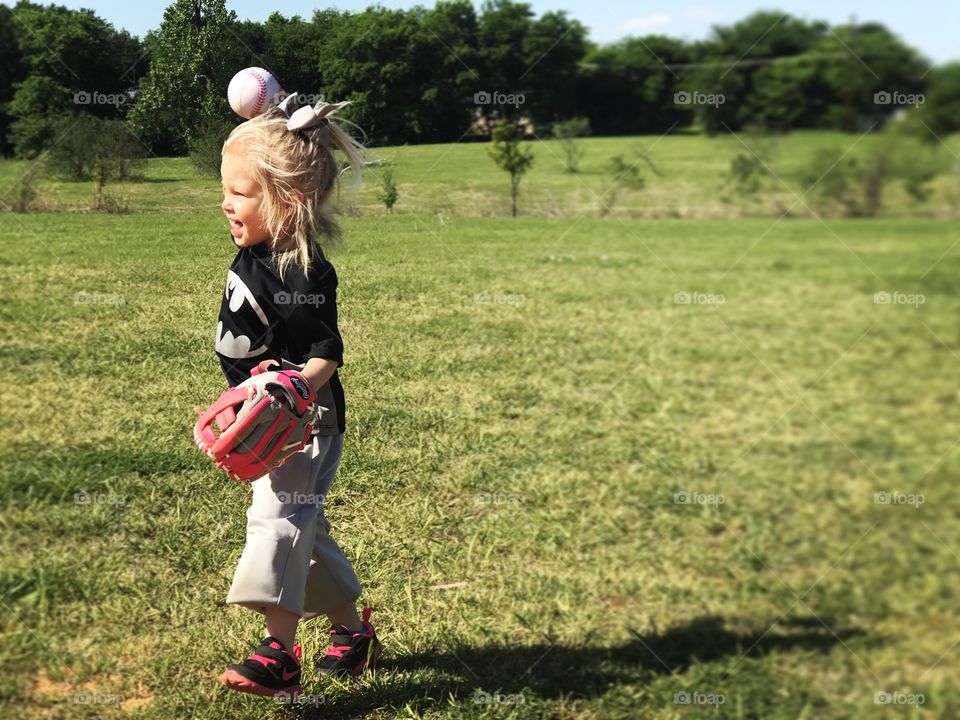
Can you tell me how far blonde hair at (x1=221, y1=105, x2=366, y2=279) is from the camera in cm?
219

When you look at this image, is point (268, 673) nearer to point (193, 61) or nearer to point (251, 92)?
point (251, 92)

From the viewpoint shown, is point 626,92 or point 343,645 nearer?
point 343,645

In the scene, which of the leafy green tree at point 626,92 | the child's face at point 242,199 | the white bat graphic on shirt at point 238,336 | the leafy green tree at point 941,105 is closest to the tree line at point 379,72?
the leafy green tree at point 941,105

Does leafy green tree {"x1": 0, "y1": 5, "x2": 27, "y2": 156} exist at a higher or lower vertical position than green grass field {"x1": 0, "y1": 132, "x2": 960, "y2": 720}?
higher

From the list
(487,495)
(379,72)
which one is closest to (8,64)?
(379,72)

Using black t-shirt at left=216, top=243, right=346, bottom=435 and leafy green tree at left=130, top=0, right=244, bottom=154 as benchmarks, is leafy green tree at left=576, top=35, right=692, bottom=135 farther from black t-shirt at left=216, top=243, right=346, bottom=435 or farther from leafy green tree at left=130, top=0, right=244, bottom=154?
black t-shirt at left=216, top=243, right=346, bottom=435

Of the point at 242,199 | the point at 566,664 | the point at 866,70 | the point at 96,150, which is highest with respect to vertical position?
the point at 866,70

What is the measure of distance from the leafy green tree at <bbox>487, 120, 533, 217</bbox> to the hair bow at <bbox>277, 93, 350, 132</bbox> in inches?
94.1

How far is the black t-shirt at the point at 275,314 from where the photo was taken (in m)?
2.18

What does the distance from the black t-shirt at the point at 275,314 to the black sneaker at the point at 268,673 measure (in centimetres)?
75

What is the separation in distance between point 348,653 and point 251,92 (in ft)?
5.39

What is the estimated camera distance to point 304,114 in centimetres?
221

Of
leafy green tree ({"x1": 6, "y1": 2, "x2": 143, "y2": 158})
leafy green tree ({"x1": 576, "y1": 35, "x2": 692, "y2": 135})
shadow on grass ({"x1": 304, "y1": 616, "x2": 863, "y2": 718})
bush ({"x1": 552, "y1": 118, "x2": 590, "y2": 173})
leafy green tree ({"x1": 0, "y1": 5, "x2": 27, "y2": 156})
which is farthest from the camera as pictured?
bush ({"x1": 552, "y1": 118, "x2": 590, "y2": 173})

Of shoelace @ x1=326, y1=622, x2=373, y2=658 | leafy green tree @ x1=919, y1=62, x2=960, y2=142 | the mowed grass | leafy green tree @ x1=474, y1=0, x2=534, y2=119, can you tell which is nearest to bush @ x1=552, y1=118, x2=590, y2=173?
the mowed grass
